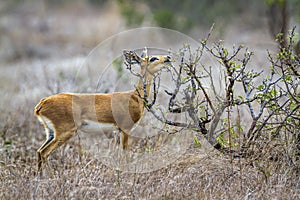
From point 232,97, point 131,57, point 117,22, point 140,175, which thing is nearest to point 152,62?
point 131,57

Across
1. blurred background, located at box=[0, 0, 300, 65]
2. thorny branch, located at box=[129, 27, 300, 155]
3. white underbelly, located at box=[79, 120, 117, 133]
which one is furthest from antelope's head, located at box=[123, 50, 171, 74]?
blurred background, located at box=[0, 0, 300, 65]

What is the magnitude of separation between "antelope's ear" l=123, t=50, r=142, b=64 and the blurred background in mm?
9430

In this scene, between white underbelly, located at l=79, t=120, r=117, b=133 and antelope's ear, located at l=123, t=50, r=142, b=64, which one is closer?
antelope's ear, located at l=123, t=50, r=142, b=64

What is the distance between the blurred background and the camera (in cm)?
1984

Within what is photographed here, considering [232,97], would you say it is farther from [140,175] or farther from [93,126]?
[93,126]

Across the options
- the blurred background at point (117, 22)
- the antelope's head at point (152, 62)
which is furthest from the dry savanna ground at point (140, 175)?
the blurred background at point (117, 22)

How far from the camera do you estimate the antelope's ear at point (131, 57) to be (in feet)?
18.4

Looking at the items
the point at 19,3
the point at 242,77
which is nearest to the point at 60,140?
the point at 242,77

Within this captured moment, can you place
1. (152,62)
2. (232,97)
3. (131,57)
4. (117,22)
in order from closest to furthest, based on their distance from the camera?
(232,97) < (131,57) < (152,62) < (117,22)

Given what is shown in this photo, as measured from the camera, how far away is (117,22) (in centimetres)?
2503

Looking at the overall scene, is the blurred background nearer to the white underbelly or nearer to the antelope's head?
the antelope's head

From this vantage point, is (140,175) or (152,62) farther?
(152,62)

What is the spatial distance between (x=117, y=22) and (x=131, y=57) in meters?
19.6

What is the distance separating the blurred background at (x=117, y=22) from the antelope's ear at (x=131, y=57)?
943 centimetres
